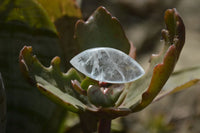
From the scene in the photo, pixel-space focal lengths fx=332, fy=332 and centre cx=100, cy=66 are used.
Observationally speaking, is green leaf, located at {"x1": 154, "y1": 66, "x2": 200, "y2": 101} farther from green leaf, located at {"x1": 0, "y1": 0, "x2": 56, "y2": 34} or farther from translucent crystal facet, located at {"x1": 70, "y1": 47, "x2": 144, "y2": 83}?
green leaf, located at {"x1": 0, "y1": 0, "x2": 56, "y2": 34}

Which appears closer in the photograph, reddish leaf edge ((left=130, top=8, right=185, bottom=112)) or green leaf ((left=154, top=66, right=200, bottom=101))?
reddish leaf edge ((left=130, top=8, right=185, bottom=112))

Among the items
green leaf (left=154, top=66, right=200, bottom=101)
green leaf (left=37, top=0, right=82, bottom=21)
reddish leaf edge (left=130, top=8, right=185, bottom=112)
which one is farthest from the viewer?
green leaf (left=37, top=0, right=82, bottom=21)

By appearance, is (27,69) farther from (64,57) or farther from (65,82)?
(64,57)

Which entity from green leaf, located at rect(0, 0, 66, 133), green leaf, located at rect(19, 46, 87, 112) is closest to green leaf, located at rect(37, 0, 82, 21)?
green leaf, located at rect(0, 0, 66, 133)

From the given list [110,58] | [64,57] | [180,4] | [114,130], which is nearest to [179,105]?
[114,130]

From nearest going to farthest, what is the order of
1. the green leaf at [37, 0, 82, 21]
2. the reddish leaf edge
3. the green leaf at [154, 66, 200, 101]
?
1. the reddish leaf edge
2. the green leaf at [154, 66, 200, 101]
3. the green leaf at [37, 0, 82, 21]

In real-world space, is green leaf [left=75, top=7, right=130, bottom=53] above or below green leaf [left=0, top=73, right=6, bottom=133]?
above

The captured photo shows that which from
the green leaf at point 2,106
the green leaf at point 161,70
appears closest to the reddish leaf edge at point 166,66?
the green leaf at point 161,70
